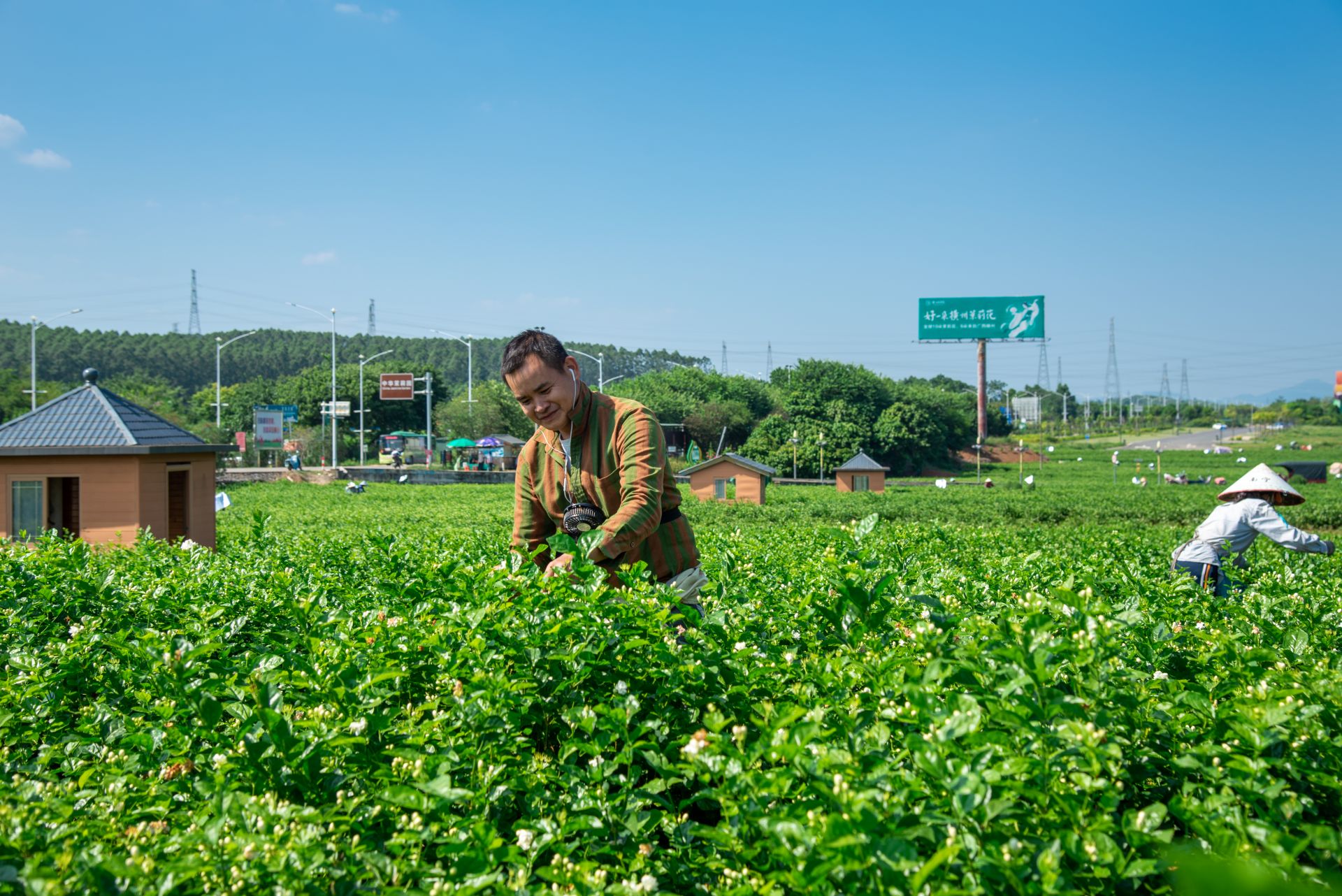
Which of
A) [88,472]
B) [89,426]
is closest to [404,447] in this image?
[89,426]

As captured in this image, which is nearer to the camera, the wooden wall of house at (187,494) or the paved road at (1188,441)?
the wooden wall of house at (187,494)

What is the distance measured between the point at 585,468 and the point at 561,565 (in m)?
0.80

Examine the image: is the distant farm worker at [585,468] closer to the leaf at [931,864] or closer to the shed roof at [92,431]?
the leaf at [931,864]

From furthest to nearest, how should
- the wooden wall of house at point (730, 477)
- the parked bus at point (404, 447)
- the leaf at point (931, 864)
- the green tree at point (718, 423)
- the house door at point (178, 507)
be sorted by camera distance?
the green tree at point (718, 423)
the parked bus at point (404, 447)
the wooden wall of house at point (730, 477)
the house door at point (178, 507)
the leaf at point (931, 864)

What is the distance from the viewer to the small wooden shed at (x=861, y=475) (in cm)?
3500

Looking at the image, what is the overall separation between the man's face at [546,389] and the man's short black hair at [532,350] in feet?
0.06

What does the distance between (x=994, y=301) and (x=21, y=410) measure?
68185mm

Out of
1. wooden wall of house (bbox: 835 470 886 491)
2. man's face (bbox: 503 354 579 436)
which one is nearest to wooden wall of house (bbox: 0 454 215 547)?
man's face (bbox: 503 354 579 436)

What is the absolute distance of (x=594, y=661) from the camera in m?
2.71

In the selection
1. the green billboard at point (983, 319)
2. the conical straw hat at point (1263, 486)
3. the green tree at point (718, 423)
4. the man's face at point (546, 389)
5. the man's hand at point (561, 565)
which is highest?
the green billboard at point (983, 319)

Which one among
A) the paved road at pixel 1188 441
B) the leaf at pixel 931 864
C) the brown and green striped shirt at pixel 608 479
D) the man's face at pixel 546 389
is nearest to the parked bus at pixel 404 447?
the brown and green striped shirt at pixel 608 479

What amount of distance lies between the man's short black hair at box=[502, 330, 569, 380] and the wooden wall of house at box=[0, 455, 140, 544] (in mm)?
11624

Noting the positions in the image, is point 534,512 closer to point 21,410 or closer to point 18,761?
point 18,761

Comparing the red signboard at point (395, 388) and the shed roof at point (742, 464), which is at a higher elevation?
the red signboard at point (395, 388)
